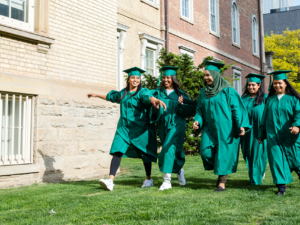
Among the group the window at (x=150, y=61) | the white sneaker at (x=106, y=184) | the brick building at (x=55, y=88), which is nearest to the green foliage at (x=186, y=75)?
the window at (x=150, y=61)

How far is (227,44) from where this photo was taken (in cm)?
2173

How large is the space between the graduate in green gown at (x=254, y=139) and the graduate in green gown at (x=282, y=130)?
875mm

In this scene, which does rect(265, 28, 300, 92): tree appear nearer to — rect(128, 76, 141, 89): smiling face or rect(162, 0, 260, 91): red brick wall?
rect(162, 0, 260, 91): red brick wall

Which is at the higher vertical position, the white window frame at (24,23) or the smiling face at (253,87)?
the white window frame at (24,23)

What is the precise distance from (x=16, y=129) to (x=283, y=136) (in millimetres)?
5273

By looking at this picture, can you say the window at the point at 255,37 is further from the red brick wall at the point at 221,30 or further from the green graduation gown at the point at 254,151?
the green graduation gown at the point at 254,151

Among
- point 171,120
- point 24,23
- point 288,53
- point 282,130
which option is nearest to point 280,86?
point 282,130

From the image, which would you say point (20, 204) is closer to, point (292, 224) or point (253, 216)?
point (253, 216)

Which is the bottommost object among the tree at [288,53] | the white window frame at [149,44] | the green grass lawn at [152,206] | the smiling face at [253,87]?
the green grass lawn at [152,206]

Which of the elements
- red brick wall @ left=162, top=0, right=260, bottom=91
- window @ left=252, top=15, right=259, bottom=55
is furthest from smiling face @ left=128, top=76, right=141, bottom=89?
window @ left=252, top=15, right=259, bottom=55

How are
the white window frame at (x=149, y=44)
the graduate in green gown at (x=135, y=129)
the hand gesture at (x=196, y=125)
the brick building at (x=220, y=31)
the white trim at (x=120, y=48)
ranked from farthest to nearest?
1. the brick building at (x=220, y=31)
2. the white window frame at (x=149, y=44)
3. the white trim at (x=120, y=48)
4. the graduate in green gown at (x=135, y=129)
5. the hand gesture at (x=196, y=125)

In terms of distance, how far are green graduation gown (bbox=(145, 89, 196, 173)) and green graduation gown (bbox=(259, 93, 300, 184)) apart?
133cm

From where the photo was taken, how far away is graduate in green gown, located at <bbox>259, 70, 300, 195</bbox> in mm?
5410

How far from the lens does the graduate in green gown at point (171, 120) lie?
6.12m
